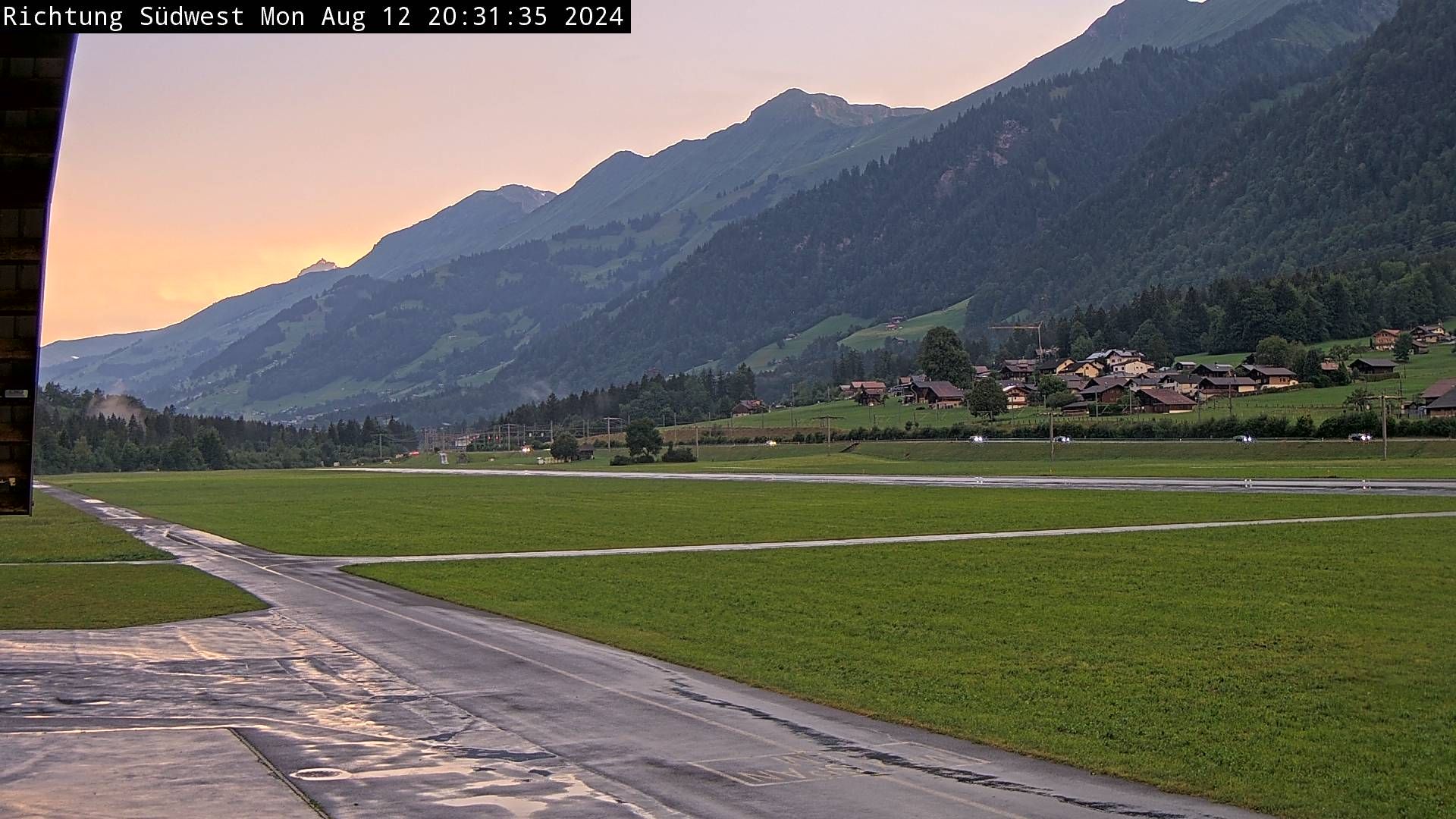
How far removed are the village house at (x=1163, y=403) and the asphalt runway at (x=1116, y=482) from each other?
7236cm

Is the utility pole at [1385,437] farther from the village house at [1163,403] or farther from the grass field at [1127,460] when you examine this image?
the village house at [1163,403]

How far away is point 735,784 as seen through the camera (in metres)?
17.8

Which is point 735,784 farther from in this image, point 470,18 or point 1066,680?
point 470,18

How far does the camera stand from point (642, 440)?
192 metres

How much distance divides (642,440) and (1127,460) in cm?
7451

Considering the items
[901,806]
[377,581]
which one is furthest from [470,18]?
[377,581]

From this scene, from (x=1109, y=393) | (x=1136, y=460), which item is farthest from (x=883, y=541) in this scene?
(x=1109, y=393)

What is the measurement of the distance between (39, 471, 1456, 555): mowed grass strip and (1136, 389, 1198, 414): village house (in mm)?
88511

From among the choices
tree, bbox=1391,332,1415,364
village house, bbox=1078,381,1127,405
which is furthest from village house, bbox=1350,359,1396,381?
village house, bbox=1078,381,1127,405

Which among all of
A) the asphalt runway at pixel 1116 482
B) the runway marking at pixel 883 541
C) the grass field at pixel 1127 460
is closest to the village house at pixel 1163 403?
the grass field at pixel 1127 460

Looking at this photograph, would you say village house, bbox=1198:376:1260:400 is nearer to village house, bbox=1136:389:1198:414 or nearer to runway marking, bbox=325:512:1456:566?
village house, bbox=1136:389:1198:414

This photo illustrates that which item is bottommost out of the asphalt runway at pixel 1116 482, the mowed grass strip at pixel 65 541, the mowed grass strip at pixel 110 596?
the mowed grass strip at pixel 110 596

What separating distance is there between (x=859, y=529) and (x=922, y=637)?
3083 centimetres

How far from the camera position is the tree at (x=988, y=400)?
19012 cm
